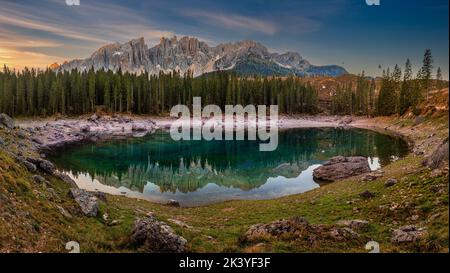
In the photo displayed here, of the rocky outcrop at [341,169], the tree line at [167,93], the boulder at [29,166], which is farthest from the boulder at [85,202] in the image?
the tree line at [167,93]

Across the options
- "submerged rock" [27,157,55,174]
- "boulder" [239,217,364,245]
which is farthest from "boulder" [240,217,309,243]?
"submerged rock" [27,157,55,174]

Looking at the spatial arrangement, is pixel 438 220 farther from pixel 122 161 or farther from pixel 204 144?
pixel 204 144

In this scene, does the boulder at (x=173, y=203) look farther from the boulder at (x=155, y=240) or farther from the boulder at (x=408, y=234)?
the boulder at (x=408, y=234)

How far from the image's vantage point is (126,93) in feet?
435

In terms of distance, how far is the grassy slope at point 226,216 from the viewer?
44.8 ft

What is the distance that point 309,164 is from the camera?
52.6 metres

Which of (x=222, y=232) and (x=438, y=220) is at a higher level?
(x=438, y=220)

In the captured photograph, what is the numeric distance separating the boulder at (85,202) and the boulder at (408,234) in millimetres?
15141

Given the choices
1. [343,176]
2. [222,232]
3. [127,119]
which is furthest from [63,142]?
[222,232]

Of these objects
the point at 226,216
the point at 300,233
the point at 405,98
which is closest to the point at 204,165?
the point at 226,216

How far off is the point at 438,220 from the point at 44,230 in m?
17.0

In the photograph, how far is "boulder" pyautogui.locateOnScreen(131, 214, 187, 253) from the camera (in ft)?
47.4
